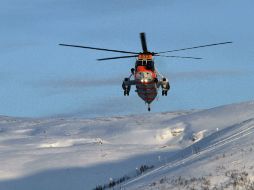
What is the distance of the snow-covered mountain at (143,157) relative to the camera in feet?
102

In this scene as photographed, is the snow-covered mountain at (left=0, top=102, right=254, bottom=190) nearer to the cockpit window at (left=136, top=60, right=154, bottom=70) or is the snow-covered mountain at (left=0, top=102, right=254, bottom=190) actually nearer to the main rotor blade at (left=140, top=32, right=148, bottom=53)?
the cockpit window at (left=136, top=60, right=154, bottom=70)

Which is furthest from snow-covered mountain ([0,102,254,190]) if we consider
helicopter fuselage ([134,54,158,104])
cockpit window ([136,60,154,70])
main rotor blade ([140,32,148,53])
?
main rotor blade ([140,32,148,53])

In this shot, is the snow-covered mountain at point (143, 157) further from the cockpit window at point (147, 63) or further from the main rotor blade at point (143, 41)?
the main rotor blade at point (143, 41)

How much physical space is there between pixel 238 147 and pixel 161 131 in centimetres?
7434

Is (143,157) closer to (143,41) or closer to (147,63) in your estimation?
(147,63)

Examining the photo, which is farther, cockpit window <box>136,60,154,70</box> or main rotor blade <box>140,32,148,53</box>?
cockpit window <box>136,60,154,70</box>

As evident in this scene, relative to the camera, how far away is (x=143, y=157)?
218 ft

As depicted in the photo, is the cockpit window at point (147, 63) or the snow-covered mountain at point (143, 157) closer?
the snow-covered mountain at point (143, 157)

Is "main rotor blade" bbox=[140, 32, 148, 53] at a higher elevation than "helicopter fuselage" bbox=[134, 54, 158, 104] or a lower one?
higher

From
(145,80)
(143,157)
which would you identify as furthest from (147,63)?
(143,157)

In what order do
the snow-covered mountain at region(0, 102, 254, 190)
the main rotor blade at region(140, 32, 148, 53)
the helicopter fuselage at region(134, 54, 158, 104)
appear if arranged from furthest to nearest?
the helicopter fuselage at region(134, 54, 158, 104)
the main rotor blade at region(140, 32, 148, 53)
the snow-covered mountain at region(0, 102, 254, 190)

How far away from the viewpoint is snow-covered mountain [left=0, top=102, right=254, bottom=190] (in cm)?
3111

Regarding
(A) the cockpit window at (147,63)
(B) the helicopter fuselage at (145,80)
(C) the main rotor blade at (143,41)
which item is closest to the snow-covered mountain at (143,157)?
(B) the helicopter fuselage at (145,80)

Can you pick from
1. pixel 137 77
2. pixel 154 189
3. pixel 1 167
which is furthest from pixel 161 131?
pixel 154 189
